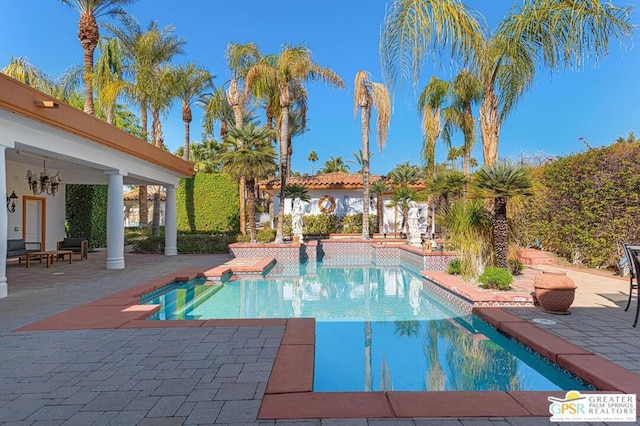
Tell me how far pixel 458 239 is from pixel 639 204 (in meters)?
4.66

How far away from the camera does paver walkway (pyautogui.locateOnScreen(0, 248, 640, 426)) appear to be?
103 inches

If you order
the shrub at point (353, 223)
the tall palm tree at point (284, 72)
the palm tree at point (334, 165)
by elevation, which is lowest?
the shrub at point (353, 223)

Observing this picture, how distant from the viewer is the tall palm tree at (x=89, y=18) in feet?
51.8

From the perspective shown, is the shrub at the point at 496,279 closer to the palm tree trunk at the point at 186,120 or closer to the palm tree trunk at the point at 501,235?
the palm tree trunk at the point at 501,235

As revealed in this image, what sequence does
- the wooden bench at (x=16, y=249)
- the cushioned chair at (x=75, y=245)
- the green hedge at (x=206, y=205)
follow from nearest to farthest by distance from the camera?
the wooden bench at (x=16, y=249), the cushioned chair at (x=75, y=245), the green hedge at (x=206, y=205)

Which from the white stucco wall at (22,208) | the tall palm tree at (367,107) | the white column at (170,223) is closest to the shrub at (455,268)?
the tall palm tree at (367,107)

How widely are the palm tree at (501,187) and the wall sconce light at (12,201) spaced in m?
15.3

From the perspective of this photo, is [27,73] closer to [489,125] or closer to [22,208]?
[22,208]

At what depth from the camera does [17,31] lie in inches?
786

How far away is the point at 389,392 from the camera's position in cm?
298

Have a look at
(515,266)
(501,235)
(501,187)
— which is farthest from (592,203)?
(501,187)

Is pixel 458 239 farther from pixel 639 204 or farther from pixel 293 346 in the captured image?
pixel 293 346

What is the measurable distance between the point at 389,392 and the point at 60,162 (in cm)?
1331

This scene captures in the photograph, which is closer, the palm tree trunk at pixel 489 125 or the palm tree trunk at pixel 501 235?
the palm tree trunk at pixel 489 125
